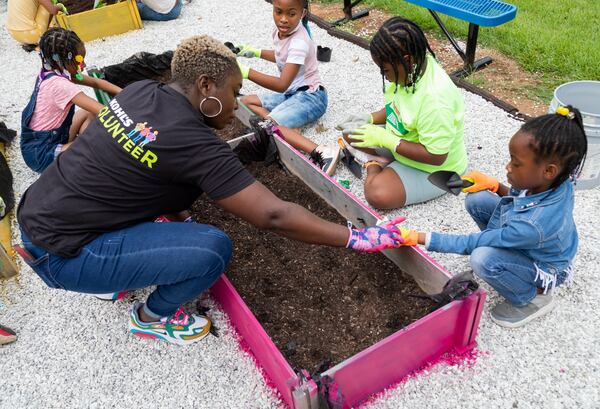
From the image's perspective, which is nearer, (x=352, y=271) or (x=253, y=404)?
(x=253, y=404)

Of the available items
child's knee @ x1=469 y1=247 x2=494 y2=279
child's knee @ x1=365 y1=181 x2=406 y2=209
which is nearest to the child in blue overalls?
child's knee @ x1=365 y1=181 x2=406 y2=209

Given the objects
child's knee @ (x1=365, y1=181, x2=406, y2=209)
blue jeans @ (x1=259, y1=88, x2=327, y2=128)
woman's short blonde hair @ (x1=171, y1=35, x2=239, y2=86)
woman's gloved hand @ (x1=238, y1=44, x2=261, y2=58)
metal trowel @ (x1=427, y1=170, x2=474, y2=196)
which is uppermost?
woman's short blonde hair @ (x1=171, y1=35, x2=239, y2=86)

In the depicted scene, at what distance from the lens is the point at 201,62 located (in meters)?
1.83

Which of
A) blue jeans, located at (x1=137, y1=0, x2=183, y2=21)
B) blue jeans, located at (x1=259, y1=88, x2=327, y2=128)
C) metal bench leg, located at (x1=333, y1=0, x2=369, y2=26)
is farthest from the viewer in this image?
blue jeans, located at (x1=137, y1=0, x2=183, y2=21)

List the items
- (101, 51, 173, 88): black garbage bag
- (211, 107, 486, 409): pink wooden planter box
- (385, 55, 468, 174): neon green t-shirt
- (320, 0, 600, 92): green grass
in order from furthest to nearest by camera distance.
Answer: (101, 51, 173, 88): black garbage bag < (320, 0, 600, 92): green grass < (385, 55, 468, 174): neon green t-shirt < (211, 107, 486, 409): pink wooden planter box

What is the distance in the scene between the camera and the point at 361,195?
3131 millimetres

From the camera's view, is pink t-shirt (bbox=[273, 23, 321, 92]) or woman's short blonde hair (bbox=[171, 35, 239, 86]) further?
pink t-shirt (bbox=[273, 23, 321, 92])

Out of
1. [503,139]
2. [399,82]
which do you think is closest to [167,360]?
[399,82]

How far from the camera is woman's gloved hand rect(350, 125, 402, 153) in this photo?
2764 mm

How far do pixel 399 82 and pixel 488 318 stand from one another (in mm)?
1291

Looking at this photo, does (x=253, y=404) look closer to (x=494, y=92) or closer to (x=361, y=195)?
(x=361, y=195)

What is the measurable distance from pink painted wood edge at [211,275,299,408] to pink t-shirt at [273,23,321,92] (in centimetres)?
184

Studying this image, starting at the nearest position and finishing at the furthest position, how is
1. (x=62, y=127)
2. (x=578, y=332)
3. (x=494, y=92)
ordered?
(x=578, y=332) < (x=62, y=127) < (x=494, y=92)

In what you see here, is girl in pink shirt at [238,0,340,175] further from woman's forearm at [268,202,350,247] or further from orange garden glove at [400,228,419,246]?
woman's forearm at [268,202,350,247]
